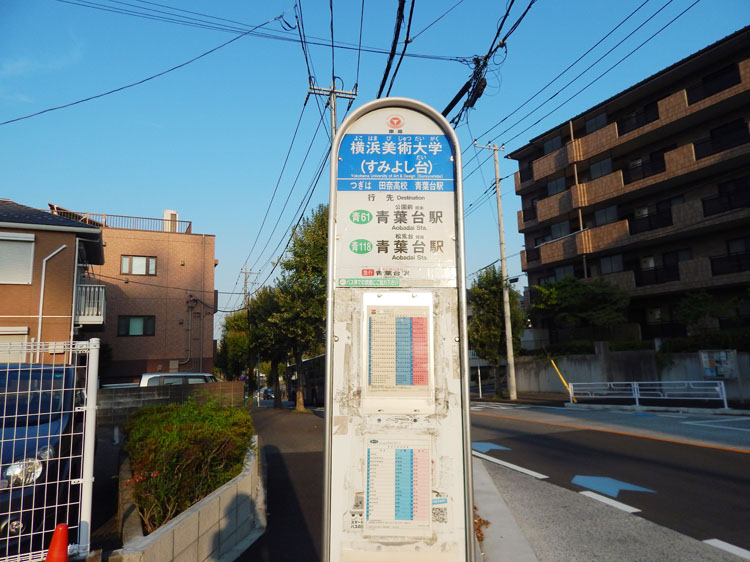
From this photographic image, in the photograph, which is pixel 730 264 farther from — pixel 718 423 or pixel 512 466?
pixel 512 466

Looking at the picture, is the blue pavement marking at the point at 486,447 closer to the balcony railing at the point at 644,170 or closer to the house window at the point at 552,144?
the balcony railing at the point at 644,170

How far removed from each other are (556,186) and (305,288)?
1971 centimetres

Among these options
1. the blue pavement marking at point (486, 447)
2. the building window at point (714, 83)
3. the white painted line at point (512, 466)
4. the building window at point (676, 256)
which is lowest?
the blue pavement marking at point (486, 447)

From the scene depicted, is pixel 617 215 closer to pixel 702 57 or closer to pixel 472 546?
pixel 702 57

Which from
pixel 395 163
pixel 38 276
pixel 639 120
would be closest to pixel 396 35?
pixel 395 163

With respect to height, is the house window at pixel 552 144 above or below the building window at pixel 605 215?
above

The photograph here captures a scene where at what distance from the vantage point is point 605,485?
6.36 metres

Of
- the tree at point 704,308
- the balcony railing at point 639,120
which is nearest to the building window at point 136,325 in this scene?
the tree at point 704,308

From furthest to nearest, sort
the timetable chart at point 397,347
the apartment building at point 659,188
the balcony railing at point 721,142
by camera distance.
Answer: the apartment building at point 659,188, the balcony railing at point 721,142, the timetable chart at point 397,347

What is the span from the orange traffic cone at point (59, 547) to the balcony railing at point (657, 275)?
25974mm

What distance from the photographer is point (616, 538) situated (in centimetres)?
456

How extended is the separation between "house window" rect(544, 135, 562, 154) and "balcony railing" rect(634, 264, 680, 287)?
10336 mm

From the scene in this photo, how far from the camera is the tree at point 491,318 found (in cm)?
2569

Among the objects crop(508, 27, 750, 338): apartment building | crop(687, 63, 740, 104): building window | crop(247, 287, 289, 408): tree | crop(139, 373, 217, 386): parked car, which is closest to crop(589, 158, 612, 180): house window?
crop(508, 27, 750, 338): apartment building
